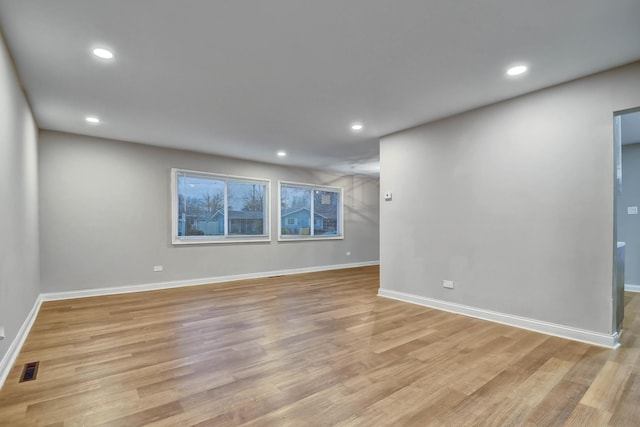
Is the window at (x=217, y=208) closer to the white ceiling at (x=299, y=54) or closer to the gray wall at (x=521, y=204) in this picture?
the white ceiling at (x=299, y=54)

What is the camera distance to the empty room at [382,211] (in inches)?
78.6

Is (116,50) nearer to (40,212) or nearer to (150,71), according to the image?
(150,71)

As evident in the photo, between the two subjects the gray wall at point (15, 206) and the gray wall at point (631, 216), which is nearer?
the gray wall at point (15, 206)

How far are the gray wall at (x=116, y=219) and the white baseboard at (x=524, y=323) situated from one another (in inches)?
145

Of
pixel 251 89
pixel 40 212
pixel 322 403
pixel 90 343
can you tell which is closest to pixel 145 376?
pixel 90 343

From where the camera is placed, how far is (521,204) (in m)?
3.32

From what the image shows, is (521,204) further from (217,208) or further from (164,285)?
(164,285)

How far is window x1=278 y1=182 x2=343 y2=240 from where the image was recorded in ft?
23.7

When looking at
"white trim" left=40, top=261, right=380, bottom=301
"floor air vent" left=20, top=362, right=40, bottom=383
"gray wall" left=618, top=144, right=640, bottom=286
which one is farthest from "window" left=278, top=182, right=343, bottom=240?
"gray wall" left=618, top=144, right=640, bottom=286

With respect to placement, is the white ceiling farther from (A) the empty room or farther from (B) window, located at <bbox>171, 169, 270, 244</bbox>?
(B) window, located at <bbox>171, 169, 270, 244</bbox>

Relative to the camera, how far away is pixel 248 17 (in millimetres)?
2098

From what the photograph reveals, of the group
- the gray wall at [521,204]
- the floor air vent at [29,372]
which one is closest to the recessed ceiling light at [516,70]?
the gray wall at [521,204]

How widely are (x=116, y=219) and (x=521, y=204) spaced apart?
19.0ft

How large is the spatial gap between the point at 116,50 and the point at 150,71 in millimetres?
357
